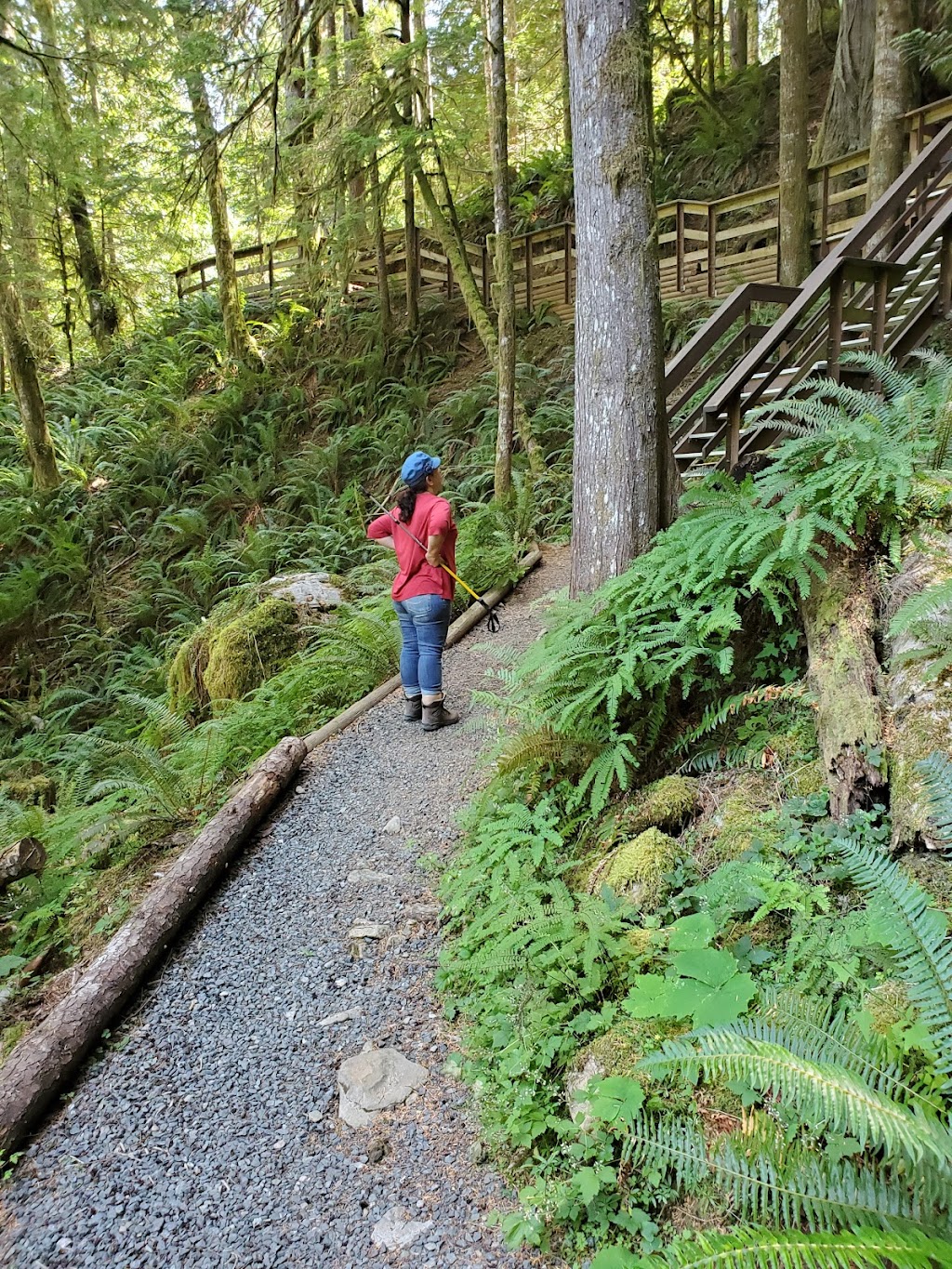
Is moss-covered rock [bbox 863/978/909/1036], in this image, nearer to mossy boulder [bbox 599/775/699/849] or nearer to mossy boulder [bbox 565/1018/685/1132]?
mossy boulder [bbox 565/1018/685/1132]

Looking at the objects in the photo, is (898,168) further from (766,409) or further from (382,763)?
(382,763)

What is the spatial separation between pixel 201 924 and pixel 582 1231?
100 inches

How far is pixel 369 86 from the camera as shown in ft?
29.9

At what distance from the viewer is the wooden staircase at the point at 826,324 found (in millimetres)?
5562

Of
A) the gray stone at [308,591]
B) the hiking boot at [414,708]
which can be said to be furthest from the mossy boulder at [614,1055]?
the gray stone at [308,591]

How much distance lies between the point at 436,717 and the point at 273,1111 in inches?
122

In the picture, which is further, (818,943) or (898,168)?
(898,168)

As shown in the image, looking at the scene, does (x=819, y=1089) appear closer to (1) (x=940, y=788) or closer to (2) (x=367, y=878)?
(1) (x=940, y=788)

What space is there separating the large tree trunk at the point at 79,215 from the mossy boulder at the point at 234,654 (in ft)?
27.8

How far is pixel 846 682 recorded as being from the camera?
3.11 meters

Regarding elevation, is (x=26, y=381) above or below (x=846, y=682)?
above

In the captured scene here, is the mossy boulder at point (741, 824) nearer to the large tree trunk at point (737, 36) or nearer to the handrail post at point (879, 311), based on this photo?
the handrail post at point (879, 311)

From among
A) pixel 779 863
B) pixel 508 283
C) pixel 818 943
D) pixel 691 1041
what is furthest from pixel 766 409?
pixel 508 283

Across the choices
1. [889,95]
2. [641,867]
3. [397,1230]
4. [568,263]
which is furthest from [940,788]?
[568,263]
